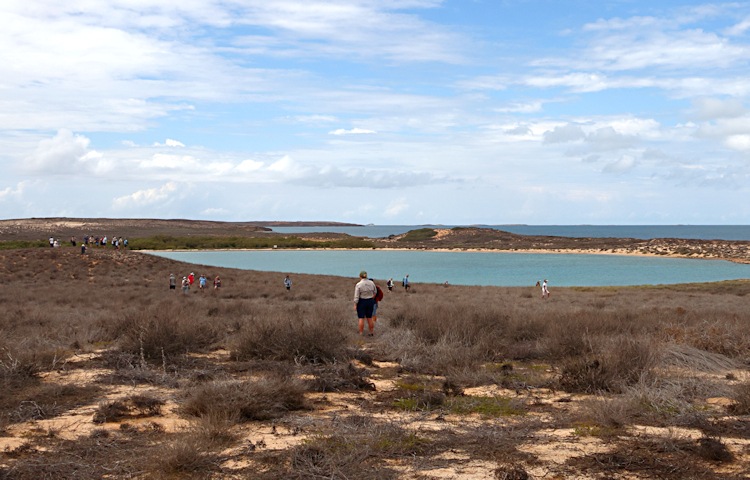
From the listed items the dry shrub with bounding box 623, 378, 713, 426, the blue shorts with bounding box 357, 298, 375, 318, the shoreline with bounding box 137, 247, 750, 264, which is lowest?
the shoreline with bounding box 137, 247, 750, 264

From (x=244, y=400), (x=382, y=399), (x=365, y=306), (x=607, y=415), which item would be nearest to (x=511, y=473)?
(x=607, y=415)

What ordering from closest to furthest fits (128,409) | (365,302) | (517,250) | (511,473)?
(511,473) < (128,409) < (365,302) < (517,250)

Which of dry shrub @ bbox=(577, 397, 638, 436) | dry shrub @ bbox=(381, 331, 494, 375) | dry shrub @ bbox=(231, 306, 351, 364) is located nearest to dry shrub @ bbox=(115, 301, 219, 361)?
dry shrub @ bbox=(231, 306, 351, 364)

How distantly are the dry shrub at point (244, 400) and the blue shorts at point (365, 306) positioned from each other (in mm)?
6490

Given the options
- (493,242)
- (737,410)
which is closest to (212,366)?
(737,410)

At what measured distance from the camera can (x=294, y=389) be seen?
7.89 meters

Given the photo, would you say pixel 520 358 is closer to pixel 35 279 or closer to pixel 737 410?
pixel 737 410

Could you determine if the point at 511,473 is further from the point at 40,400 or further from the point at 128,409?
the point at 40,400

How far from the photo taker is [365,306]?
565 inches

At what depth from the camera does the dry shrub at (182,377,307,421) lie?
23.2 ft

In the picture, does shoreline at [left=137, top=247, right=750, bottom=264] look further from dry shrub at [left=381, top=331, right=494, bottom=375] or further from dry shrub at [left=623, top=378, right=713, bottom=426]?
dry shrub at [left=623, top=378, right=713, bottom=426]

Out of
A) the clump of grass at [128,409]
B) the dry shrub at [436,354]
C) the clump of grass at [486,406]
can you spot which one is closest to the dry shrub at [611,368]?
the clump of grass at [486,406]

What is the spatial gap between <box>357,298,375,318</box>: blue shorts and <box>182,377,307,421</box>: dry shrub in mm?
6490

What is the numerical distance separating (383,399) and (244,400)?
2.01m
